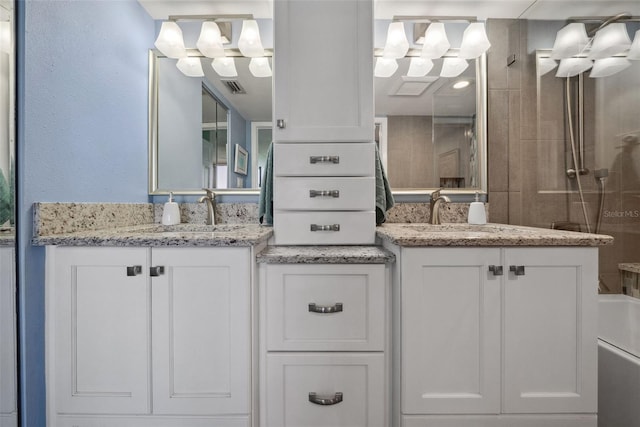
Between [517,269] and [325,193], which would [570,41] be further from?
[325,193]

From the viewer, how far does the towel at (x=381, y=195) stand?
1.42 m

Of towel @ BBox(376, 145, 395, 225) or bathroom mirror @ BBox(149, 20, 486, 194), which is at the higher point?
bathroom mirror @ BBox(149, 20, 486, 194)

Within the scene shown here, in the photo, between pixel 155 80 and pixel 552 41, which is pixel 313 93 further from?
pixel 552 41

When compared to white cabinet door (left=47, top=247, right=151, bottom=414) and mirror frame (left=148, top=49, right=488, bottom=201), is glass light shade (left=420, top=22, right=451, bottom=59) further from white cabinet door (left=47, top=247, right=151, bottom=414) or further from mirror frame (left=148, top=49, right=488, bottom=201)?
white cabinet door (left=47, top=247, right=151, bottom=414)

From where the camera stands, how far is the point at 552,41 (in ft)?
5.21

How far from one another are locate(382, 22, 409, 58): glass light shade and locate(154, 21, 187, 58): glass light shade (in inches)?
43.7

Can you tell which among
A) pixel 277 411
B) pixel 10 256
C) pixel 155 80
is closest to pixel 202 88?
pixel 155 80

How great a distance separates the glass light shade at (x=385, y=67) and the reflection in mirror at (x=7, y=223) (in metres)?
1.47

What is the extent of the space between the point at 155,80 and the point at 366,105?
1.20 metres

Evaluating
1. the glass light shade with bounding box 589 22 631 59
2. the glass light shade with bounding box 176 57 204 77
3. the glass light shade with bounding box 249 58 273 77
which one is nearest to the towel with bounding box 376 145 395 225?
the glass light shade with bounding box 249 58 273 77

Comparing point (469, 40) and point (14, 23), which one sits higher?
point (469, 40)

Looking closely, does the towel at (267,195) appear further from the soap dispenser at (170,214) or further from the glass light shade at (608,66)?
the glass light shade at (608,66)

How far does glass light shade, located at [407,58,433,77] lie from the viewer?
164 centimetres

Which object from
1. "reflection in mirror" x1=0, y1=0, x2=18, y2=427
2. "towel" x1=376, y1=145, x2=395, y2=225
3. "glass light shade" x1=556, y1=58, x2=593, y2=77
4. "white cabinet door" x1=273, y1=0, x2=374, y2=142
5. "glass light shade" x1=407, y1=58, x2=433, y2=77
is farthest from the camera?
"glass light shade" x1=407, y1=58, x2=433, y2=77
